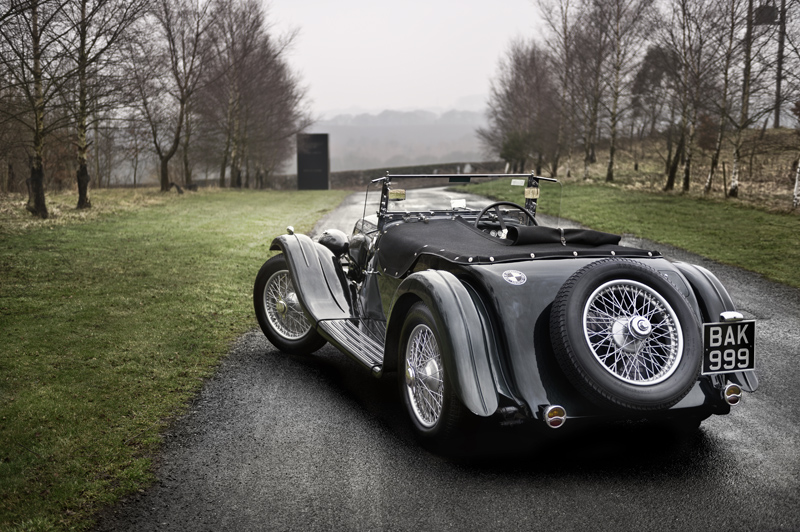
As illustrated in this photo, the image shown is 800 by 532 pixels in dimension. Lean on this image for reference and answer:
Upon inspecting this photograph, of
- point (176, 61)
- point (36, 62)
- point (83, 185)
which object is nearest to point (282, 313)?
point (36, 62)

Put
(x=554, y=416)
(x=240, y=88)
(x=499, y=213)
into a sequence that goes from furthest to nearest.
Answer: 1. (x=240, y=88)
2. (x=499, y=213)
3. (x=554, y=416)

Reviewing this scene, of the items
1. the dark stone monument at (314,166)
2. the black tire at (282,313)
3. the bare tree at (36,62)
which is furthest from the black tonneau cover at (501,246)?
the dark stone monument at (314,166)

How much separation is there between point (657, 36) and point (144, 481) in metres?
26.0

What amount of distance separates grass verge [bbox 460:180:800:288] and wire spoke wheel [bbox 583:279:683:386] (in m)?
1.43

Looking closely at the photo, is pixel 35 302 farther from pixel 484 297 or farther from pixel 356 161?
pixel 356 161

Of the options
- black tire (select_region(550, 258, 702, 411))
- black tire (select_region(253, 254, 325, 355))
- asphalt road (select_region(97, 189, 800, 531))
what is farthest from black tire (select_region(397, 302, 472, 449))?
black tire (select_region(253, 254, 325, 355))

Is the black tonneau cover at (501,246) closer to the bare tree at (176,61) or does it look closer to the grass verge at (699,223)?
the grass verge at (699,223)

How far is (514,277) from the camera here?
3574mm

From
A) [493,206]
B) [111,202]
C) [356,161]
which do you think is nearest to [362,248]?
[493,206]

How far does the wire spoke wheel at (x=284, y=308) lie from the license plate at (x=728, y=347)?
3247 millimetres

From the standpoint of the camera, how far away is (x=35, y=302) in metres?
7.48

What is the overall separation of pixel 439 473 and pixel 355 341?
1.56 m

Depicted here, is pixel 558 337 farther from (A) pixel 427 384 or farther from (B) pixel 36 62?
(B) pixel 36 62

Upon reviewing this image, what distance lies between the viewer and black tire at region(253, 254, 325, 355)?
5668mm
